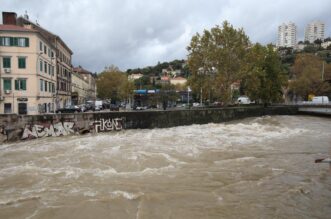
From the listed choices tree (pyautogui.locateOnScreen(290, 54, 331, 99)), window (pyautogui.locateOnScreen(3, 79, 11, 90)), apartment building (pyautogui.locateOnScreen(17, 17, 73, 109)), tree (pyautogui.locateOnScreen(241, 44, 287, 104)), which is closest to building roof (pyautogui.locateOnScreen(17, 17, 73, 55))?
apartment building (pyautogui.locateOnScreen(17, 17, 73, 109))

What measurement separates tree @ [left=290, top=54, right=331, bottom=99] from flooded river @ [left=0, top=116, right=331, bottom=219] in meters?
61.0

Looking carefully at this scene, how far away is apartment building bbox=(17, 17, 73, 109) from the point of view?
61562mm

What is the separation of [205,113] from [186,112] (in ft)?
10.3

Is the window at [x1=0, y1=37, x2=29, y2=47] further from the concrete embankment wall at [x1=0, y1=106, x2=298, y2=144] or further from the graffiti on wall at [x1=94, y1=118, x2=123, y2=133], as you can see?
the graffiti on wall at [x1=94, y1=118, x2=123, y2=133]

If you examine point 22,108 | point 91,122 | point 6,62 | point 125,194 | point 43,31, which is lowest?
point 125,194

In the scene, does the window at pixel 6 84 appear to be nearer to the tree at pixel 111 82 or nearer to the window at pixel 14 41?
the window at pixel 14 41

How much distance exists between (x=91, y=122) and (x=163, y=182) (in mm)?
19235

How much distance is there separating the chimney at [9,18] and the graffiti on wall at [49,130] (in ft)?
105

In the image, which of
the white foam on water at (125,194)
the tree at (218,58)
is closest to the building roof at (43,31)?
the tree at (218,58)

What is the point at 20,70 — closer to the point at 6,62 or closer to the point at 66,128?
the point at 6,62

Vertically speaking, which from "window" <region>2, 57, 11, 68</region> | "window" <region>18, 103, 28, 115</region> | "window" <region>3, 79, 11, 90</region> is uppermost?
"window" <region>2, 57, 11, 68</region>

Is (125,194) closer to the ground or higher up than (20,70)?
closer to the ground

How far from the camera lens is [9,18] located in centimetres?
5362

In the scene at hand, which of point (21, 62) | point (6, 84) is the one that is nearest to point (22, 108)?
point (6, 84)
